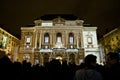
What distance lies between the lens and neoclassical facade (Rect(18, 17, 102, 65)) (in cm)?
4753

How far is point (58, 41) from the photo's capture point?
5012cm

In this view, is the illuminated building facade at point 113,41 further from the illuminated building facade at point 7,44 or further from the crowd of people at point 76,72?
the crowd of people at point 76,72

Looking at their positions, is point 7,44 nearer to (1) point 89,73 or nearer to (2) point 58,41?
(2) point 58,41

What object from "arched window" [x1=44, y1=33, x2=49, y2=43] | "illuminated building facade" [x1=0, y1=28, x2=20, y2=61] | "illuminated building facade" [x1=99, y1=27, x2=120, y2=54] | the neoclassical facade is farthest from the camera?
"arched window" [x1=44, y1=33, x2=49, y2=43]

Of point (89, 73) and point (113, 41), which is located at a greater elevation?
point (113, 41)

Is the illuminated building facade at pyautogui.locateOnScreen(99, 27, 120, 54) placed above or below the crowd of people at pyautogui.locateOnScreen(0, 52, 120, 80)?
above

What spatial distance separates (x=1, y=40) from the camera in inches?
2005

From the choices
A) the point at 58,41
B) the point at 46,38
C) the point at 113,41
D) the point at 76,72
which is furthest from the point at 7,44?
the point at 76,72

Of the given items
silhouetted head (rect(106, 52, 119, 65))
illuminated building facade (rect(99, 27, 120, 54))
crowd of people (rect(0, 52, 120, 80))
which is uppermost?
illuminated building facade (rect(99, 27, 120, 54))

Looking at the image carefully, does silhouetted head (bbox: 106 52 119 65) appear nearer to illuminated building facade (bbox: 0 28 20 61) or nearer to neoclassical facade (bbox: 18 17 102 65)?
neoclassical facade (bbox: 18 17 102 65)

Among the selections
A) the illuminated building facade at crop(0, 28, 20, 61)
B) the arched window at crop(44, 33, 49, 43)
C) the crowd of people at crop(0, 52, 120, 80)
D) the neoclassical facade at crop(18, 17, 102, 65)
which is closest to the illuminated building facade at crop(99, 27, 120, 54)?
the neoclassical facade at crop(18, 17, 102, 65)

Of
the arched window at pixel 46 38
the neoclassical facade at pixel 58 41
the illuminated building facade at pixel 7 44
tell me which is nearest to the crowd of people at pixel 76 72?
the neoclassical facade at pixel 58 41

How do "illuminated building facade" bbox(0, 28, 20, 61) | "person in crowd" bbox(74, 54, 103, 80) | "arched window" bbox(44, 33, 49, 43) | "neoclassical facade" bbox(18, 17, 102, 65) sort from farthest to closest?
"arched window" bbox(44, 33, 49, 43) < "illuminated building facade" bbox(0, 28, 20, 61) < "neoclassical facade" bbox(18, 17, 102, 65) < "person in crowd" bbox(74, 54, 103, 80)

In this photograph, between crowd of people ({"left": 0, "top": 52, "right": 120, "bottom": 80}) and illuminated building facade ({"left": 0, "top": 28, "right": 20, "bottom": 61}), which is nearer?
crowd of people ({"left": 0, "top": 52, "right": 120, "bottom": 80})
